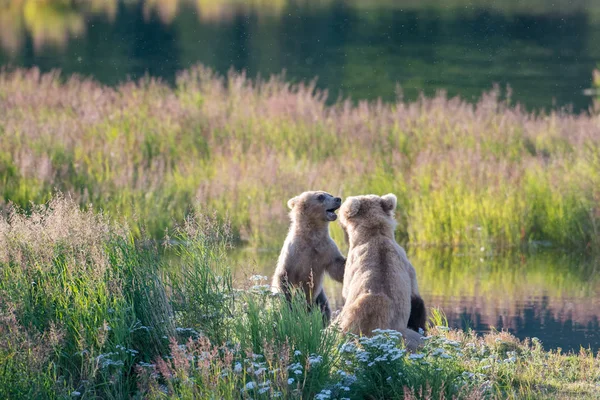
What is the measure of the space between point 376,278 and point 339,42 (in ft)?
143

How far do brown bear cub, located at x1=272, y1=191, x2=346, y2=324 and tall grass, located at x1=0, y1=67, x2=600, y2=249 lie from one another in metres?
3.91

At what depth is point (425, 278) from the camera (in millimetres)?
13008

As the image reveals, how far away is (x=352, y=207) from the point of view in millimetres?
8406

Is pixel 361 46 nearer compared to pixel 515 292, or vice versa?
pixel 515 292

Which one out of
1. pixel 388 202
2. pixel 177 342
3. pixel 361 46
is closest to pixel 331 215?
pixel 388 202

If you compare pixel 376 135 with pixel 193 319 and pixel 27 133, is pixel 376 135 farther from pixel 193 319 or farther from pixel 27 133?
pixel 193 319

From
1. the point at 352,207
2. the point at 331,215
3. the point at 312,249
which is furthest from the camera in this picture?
the point at 312,249

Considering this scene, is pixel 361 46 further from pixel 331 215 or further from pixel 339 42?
pixel 331 215

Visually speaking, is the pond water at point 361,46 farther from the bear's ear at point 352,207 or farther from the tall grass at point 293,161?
the bear's ear at point 352,207

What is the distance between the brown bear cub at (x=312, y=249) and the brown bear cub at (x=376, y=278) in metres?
0.29

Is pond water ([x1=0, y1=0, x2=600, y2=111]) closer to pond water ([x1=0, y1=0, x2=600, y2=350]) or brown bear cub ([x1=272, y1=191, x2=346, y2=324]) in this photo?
pond water ([x1=0, y1=0, x2=600, y2=350])

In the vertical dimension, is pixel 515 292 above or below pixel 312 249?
below

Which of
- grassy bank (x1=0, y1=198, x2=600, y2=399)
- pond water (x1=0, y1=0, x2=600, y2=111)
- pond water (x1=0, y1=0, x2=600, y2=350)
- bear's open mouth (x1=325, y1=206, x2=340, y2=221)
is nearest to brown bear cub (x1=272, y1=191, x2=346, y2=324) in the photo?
bear's open mouth (x1=325, y1=206, x2=340, y2=221)

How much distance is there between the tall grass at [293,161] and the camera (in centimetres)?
1474
